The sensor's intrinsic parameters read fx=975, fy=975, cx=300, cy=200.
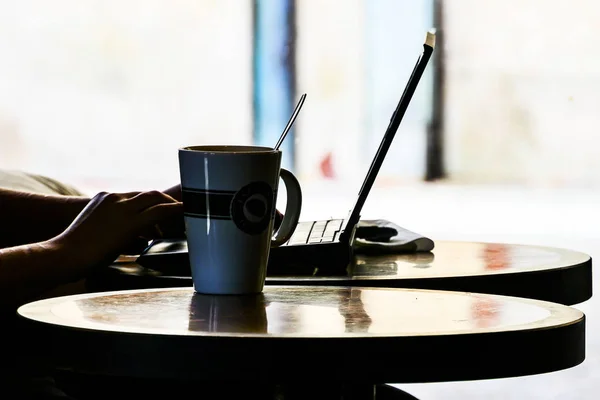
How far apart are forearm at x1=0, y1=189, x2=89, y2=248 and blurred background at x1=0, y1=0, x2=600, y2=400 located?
12.7 ft

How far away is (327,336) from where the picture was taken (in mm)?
586

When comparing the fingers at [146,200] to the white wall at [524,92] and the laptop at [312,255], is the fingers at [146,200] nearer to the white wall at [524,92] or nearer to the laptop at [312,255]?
the laptop at [312,255]


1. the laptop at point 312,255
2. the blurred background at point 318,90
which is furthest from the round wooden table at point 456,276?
the blurred background at point 318,90

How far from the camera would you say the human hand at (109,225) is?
95cm

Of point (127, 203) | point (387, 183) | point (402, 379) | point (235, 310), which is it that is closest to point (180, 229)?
point (127, 203)

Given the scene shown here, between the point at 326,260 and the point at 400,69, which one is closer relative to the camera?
the point at 326,260

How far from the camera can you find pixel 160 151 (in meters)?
5.64

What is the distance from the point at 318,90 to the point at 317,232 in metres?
4.52

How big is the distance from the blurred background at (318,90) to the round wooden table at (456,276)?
4034 millimetres

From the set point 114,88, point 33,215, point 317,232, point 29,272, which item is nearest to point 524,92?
point 114,88

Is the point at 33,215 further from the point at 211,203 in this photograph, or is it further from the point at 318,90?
the point at 318,90

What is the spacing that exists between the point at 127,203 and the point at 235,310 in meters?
0.31

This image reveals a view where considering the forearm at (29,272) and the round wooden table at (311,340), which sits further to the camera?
the forearm at (29,272)

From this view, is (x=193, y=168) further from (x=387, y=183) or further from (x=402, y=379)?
(x=387, y=183)
